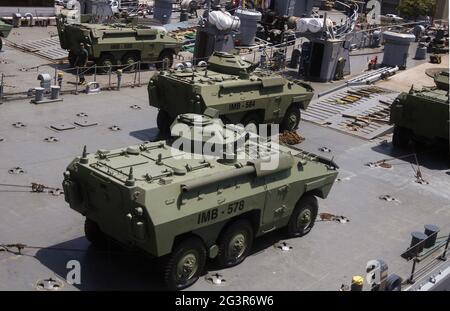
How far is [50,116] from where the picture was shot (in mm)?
19047

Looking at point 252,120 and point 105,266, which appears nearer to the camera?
point 105,266

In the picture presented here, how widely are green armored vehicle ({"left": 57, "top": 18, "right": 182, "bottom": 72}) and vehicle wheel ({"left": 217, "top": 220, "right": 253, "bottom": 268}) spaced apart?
14.2m

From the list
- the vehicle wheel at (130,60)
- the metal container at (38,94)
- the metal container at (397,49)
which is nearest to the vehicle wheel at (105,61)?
the vehicle wheel at (130,60)

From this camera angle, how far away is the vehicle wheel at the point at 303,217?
12.4 m

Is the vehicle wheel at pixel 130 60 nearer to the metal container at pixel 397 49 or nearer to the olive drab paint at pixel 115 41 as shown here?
the olive drab paint at pixel 115 41

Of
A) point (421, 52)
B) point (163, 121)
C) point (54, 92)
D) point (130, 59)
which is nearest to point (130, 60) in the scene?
point (130, 59)

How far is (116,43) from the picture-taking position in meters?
25.3

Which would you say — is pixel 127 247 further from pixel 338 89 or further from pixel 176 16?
pixel 176 16

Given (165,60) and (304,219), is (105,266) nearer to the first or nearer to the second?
(304,219)

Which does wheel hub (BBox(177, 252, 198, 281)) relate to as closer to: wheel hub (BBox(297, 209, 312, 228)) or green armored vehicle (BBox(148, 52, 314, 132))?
wheel hub (BBox(297, 209, 312, 228))

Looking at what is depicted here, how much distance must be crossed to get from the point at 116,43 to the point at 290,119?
350 inches

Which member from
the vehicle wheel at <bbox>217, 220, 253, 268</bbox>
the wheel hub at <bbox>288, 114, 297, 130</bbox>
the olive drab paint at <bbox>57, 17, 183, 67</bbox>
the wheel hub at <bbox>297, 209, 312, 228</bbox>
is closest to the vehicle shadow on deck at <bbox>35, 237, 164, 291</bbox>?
the vehicle wheel at <bbox>217, 220, 253, 268</bbox>

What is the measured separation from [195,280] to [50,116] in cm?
1023

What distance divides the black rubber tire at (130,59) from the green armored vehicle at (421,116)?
11.6 meters
